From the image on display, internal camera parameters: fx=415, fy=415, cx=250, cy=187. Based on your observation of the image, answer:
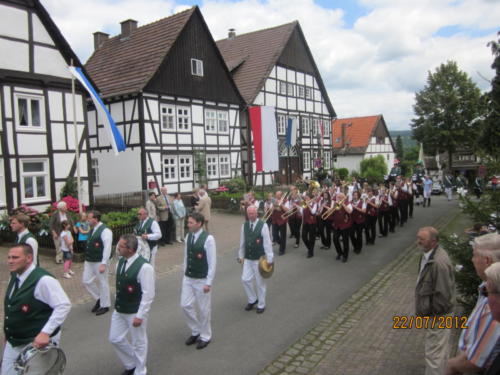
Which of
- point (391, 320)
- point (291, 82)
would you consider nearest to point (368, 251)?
point (391, 320)

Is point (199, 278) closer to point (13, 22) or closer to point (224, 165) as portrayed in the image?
point (13, 22)

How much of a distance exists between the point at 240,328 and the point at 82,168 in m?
13.9

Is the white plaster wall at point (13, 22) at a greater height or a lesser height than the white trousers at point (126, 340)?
greater

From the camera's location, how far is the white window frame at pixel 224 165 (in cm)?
2570

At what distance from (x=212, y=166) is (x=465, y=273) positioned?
20536 mm

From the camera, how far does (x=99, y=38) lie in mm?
28500

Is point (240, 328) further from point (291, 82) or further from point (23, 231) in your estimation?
point (291, 82)

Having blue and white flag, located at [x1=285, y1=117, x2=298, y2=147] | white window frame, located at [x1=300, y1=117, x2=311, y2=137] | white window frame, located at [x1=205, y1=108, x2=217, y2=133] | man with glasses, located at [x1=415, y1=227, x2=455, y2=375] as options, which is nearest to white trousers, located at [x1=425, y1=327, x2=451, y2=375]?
man with glasses, located at [x1=415, y1=227, x2=455, y2=375]

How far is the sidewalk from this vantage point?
5141mm

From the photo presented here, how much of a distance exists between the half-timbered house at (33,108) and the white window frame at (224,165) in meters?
9.51

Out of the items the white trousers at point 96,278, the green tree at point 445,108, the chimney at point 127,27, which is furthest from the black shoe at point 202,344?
the green tree at point 445,108

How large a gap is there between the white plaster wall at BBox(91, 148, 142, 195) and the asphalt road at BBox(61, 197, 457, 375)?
11.7 metres

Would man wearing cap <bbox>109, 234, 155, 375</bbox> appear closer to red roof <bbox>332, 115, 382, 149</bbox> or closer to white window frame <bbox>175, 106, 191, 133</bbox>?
white window frame <bbox>175, 106, 191, 133</bbox>

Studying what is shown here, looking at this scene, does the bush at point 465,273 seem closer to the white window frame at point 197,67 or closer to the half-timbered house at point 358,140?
the white window frame at point 197,67
